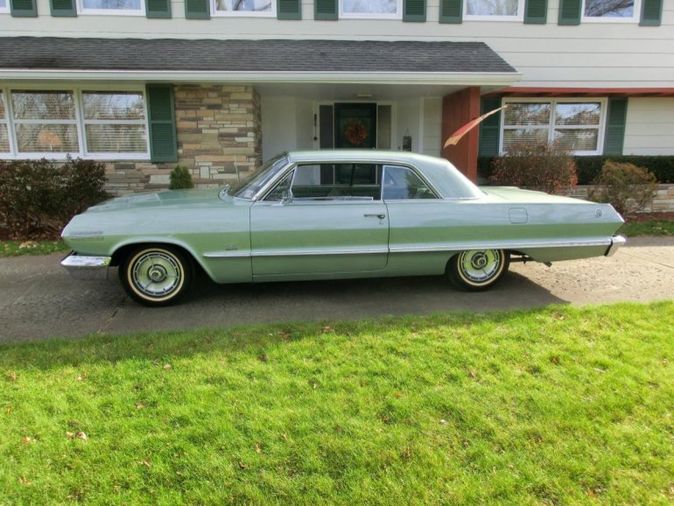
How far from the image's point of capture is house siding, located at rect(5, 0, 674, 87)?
10.7 m

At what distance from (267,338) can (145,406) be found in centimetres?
117

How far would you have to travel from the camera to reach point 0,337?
13.5 feet

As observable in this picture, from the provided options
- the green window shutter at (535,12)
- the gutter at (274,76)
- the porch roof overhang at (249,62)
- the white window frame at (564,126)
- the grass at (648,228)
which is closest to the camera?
the grass at (648,228)

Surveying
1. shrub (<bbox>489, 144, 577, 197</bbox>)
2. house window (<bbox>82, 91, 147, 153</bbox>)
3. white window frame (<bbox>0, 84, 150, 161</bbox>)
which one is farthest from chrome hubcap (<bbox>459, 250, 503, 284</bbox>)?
house window (<bbox>82, 91, 147, 153</bbox>)

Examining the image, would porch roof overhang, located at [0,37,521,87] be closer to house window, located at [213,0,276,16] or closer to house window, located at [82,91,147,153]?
house window, located at [213,0,276,16]

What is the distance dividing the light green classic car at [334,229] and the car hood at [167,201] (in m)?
0.02

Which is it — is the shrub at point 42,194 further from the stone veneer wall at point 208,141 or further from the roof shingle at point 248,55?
the roof shingle at point 248,55

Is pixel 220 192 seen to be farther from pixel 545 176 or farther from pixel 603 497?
pixel 545 176

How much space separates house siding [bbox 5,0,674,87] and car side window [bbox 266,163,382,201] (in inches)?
283

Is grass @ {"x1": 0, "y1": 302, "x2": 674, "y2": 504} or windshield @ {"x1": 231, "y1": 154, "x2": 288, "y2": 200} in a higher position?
windshield @ {"x1": 231, "y1": 154, "x2": 288, "y2": 200}

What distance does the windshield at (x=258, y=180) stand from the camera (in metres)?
4.87

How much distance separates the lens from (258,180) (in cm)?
500

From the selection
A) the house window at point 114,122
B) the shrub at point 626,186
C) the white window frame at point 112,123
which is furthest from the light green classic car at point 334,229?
the house window at point 114,122

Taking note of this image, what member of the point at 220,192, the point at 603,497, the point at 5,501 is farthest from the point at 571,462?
the point at 220,192
